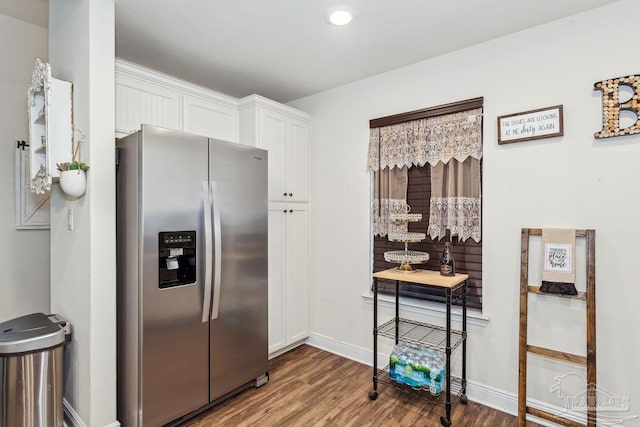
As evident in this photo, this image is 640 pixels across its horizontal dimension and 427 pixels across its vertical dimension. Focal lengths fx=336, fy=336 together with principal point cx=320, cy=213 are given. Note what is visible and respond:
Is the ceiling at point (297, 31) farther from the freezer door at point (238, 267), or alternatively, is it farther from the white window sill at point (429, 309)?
the white window sill at point (429, 309)

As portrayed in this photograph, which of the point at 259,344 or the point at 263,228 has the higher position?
the point at 263,228

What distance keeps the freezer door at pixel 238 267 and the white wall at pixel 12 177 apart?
1.38 metres

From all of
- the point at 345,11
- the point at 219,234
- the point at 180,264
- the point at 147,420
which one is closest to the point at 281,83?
the point at 345,11

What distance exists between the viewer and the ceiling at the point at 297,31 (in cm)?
193

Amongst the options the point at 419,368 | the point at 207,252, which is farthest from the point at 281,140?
the point at 419,368

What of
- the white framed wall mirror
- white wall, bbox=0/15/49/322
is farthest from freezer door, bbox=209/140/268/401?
white wall, bbox=0/15/49/322

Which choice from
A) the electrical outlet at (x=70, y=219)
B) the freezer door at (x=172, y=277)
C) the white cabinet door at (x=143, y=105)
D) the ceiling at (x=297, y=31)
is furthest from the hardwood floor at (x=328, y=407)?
the ceiling at (x=297, y=31)

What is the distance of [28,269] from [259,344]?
5.60 feet

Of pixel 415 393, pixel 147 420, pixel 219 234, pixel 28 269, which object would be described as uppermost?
pixel 219 234

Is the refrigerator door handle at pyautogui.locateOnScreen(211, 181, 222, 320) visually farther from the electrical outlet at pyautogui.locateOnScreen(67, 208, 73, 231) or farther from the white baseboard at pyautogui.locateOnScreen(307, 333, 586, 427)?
the white baseboard at pyautogui.locateOnScreen(307, 333, 586, 427)

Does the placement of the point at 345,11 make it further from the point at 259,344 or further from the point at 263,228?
the point at 259,344

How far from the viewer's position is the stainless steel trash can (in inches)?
67.3

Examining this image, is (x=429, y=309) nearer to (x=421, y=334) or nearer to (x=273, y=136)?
(x=421, y=334)

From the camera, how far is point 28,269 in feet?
7.75
